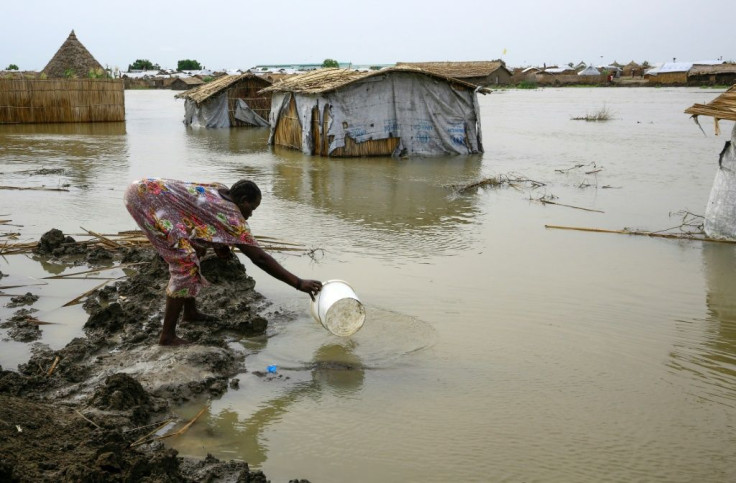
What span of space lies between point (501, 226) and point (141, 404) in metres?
5.51

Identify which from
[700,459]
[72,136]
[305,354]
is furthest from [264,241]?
[72,136]

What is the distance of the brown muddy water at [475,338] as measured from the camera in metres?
3.35

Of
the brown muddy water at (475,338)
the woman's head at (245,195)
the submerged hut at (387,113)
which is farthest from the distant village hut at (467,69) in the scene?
the woman's head at (245,195)

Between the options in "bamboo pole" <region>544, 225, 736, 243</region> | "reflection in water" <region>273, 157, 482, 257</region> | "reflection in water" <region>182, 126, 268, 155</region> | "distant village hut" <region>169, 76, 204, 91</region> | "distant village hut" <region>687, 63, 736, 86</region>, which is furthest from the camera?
"distant village hut" <region>169, 76, 204, 91</region>

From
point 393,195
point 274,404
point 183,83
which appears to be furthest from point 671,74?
point 274,404

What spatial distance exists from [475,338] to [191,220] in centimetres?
206

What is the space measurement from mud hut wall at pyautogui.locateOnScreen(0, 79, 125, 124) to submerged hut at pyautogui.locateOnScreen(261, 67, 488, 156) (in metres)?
9.39

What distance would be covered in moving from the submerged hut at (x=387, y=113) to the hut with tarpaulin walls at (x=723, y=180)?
7.50 metres

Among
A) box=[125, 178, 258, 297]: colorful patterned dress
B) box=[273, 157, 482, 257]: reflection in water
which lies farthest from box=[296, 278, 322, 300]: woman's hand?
box=[273, 157, 482, 257]: reflection in water

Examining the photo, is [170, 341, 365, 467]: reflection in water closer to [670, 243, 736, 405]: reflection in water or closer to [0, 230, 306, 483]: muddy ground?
[0, 230, 306, 483]: muddy ground

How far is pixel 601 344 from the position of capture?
465 cm

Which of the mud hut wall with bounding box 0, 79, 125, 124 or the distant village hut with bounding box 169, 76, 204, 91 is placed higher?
the distant village hut with bounding box 169, 76, 204, 91

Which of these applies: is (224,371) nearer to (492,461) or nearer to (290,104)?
(492,461)

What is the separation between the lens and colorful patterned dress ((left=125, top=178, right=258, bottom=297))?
3.84 m
